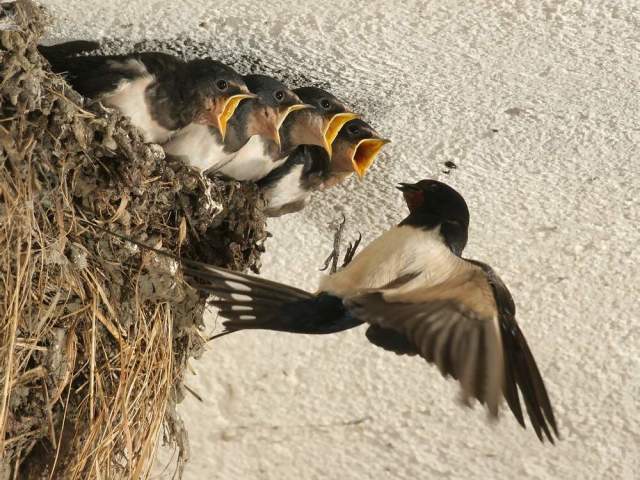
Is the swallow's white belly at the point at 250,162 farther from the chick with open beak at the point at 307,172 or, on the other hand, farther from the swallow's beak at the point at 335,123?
the swallow's beak at the point at 335,123

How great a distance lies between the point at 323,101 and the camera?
194 centimetres

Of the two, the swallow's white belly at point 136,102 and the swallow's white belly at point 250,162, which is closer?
the swallow's white belly at point 136,102

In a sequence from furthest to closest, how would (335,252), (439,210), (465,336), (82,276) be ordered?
(335,252)
(439,210)
(82,276)
(465,336)

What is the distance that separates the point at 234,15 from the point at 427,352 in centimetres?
61

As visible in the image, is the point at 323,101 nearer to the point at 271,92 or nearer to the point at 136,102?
the point at 271,92

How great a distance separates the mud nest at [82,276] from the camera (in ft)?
5.49

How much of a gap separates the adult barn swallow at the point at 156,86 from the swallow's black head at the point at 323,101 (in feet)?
0.34

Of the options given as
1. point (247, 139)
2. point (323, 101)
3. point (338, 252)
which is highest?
point (323, 101)

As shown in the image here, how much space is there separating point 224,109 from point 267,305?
344mm

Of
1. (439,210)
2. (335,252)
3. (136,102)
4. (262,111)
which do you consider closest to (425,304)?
(439,210)

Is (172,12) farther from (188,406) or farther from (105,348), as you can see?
(188,406)

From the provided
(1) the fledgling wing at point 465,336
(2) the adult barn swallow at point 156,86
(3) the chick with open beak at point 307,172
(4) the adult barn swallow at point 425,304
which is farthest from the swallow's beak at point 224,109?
(1) the fledgling wing at point 465,336

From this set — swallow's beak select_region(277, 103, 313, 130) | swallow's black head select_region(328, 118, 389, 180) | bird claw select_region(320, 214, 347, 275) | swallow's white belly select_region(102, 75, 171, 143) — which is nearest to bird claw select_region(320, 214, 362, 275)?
bird claw select_region(320, 214, 347, 275)

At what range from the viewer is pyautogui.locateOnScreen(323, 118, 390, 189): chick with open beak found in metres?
1.92
